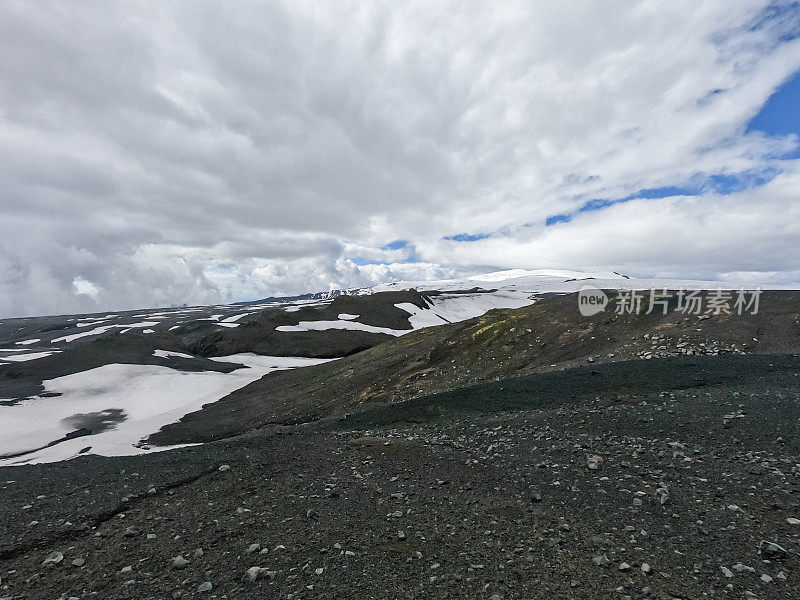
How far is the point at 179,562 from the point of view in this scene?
595 cm

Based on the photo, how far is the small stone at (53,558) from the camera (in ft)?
19.9

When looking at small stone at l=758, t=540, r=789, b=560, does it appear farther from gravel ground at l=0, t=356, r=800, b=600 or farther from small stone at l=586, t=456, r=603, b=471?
small stone at l=586, t=456, r=603, b=471

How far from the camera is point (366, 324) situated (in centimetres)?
8112

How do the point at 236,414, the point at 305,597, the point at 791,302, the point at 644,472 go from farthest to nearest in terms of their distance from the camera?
the point at 236,414
the point at 791,302
the point at 644,472
the point at 305,597

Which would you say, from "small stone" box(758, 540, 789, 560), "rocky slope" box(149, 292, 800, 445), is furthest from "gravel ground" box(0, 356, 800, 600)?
"rocky slope" box(149, 292, 800, 445)

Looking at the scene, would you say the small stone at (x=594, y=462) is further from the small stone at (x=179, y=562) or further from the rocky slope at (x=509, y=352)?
the rocky slope at (x=509, y=352)

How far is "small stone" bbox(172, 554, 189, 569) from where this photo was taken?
588 cm

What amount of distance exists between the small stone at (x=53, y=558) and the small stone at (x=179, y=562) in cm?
192

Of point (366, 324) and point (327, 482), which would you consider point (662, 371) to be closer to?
point (327, 482)

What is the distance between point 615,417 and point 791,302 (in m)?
22.4

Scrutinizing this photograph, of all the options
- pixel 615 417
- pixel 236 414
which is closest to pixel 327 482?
pixel 615 417

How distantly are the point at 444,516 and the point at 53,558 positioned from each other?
21.6ft

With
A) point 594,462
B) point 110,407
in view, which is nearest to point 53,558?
point 594,462

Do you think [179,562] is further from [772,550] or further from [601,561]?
[772,550]
